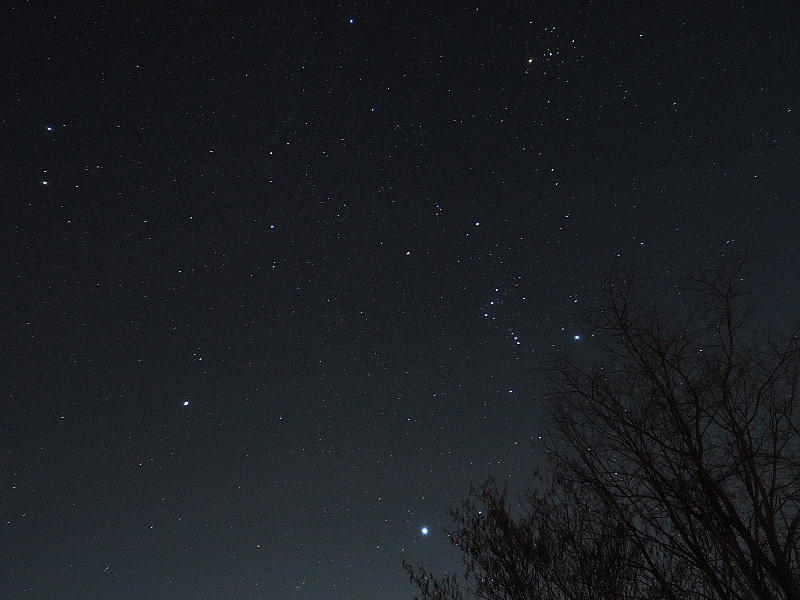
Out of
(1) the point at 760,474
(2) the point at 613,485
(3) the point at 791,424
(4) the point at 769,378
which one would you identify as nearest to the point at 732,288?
(4) the point at 769,378

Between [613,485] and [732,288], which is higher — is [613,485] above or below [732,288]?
below

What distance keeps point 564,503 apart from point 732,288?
258 centimetres

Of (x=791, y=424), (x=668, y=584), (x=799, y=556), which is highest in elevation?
(x=791, y=424)

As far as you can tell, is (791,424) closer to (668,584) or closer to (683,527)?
(683,527)

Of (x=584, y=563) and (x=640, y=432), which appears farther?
(x=584, y=563)

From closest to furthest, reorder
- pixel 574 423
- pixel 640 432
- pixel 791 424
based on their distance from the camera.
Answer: pixel 791 424 → pixel 640 432 → pixel 574 423

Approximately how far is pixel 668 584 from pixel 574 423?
141 cm

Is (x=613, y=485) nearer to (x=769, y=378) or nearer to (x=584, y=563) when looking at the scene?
(x=584, y=563)

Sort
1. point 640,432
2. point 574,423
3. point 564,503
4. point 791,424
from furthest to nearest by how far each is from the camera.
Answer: point 564,503 < point 574,423 < point 640,432 < point 791,424

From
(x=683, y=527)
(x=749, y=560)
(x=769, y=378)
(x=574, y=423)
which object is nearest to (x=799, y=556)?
(x=749, y=560)

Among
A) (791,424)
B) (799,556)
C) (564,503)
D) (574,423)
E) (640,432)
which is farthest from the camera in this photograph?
(564,503)

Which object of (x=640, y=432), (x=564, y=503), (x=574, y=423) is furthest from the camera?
(x=564, y=503)

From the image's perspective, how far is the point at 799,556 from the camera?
4.32 metres

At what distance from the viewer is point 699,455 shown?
4672 millimetres
